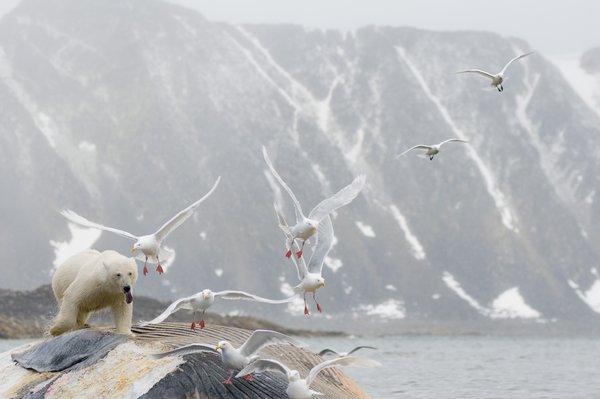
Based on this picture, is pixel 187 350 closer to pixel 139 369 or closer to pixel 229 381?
pixel 229 381

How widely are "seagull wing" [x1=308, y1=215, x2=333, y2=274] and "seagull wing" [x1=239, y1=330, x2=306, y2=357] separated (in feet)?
7.02

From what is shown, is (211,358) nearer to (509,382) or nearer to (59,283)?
(59,283)

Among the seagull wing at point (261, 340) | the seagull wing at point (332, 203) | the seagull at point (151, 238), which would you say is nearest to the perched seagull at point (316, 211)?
the seagull wing at point (332, 203)

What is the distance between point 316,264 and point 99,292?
3.28 metres

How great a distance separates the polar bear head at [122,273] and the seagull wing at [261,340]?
2.82 metres

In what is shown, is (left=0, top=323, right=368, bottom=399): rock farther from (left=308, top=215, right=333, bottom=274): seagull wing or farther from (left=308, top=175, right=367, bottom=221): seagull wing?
(left=308, top=175, right=367, bottom=221): seagull wing

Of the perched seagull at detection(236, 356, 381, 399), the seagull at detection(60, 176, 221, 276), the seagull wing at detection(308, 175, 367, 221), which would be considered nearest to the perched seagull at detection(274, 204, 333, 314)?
the seagull wing at detection(308, 175, 367, 221)

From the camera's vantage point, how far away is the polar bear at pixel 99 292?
1337cm

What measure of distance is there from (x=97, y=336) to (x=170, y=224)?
76.5 inches

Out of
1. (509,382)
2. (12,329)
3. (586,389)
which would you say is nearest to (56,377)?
(586,389)

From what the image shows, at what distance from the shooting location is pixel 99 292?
13.8m

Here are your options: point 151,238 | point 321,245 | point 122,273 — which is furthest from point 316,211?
point 122,273

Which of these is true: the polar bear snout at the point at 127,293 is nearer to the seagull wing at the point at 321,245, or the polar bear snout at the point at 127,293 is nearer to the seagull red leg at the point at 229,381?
the seagull red leg at the point at 229,381

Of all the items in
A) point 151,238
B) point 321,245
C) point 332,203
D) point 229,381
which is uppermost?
point 332,203
